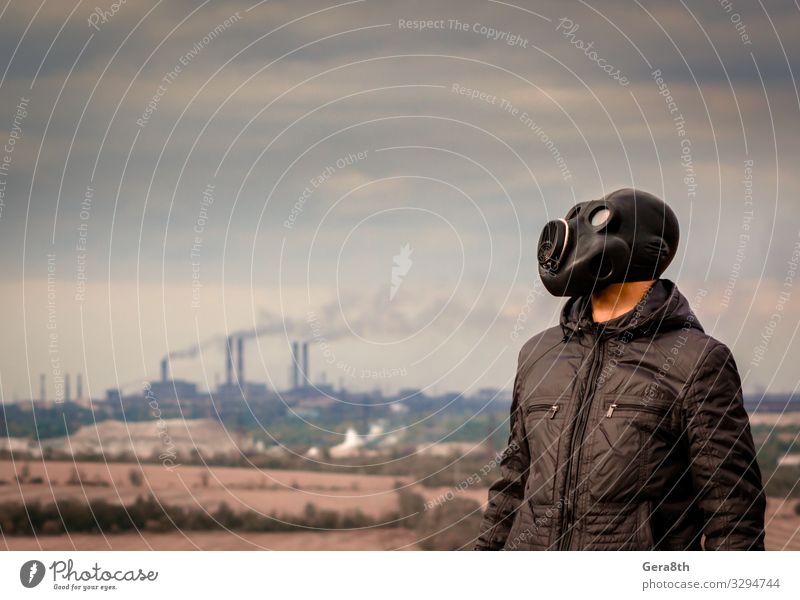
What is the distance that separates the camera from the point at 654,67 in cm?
1081

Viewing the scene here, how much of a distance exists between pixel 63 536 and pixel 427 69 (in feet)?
23.0

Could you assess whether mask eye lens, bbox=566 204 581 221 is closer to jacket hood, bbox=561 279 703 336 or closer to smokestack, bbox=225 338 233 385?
jacket hood, bbox=561 279 703 336

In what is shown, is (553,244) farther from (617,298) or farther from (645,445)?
(645,445)

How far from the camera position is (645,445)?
18.0 ft

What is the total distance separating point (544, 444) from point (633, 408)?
51cm

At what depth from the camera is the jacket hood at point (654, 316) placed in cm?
570

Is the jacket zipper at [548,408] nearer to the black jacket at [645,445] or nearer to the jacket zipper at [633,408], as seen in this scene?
the black jacket at [645,445]

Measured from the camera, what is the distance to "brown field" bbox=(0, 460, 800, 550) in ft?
41.9

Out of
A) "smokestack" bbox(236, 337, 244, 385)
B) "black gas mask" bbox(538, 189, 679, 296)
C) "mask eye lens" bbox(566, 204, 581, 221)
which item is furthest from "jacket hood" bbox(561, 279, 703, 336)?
"smokestack" bbox(236, 337, 244, 385)

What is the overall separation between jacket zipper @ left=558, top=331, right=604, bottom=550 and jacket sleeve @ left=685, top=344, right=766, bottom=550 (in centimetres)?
52

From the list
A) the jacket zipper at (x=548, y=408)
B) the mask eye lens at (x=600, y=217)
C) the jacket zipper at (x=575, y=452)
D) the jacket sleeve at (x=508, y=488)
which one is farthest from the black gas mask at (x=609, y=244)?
the jacket sleeve at (x=508, y=488)

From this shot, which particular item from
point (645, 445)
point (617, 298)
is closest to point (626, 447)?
point (645, 445)

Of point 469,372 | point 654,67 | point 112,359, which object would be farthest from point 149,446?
point 654,67
